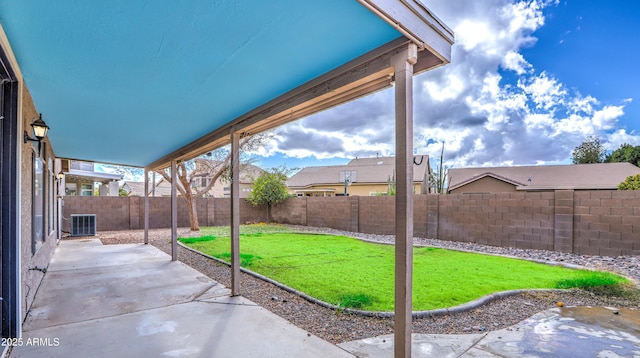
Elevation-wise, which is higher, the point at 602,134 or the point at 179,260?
the point at 602,134

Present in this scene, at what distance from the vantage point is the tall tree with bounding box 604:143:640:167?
75.5 feet

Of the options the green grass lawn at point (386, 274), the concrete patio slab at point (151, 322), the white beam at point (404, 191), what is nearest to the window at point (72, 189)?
the green grass lawn at point (386, 274)

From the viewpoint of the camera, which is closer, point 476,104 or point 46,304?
point 46,304

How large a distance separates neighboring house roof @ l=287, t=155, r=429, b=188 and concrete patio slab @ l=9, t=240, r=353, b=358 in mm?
20544

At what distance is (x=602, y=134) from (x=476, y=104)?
20222mm

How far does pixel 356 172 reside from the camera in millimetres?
26547

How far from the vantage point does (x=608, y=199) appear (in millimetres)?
6887

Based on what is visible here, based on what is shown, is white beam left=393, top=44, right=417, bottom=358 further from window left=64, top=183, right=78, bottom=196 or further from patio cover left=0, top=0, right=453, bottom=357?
window left=64, top=183, right=78, bottom=196

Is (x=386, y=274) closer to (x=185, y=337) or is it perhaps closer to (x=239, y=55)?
(x=185, y=337)

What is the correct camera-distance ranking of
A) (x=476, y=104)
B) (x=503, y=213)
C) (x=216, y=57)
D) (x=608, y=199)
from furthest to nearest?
(x=476, y=104) < (x=503, y=213) < (x=608, y=199) < (x=216, y=57)

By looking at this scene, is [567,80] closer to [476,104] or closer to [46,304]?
[476,104]

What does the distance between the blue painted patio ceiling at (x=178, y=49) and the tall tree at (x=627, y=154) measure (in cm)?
2979

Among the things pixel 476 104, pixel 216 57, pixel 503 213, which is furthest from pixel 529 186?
pixel 216 57

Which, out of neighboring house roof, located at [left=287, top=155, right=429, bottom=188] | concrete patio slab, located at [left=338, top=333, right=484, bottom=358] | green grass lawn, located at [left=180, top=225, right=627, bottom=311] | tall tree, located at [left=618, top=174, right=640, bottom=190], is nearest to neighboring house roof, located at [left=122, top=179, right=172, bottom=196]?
neighboring house roof, located at [left=287, top=155, right=429, bottom=188]
